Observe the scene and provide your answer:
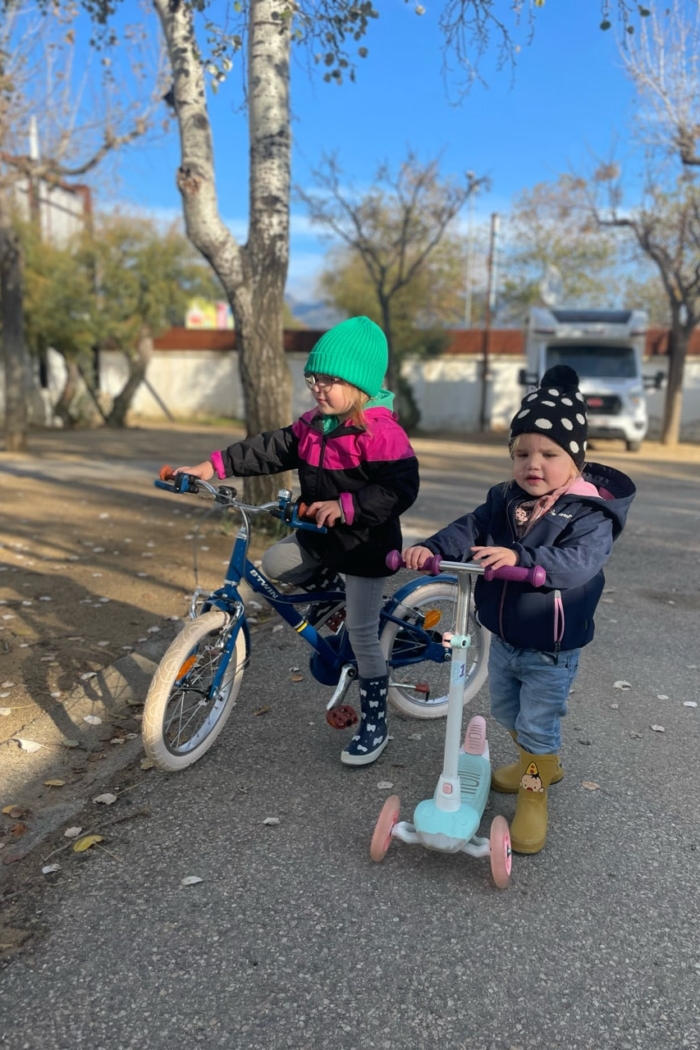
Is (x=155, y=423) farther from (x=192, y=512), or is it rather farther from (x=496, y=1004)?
A: (x=496, y=1004)

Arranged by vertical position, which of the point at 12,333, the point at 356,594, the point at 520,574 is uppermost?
the point at 12,333

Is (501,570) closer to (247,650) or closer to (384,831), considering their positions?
(384,831)

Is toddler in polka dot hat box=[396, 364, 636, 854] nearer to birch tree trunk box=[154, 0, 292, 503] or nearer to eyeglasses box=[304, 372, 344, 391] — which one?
eyeglasses box=[304, 372, 344, 391]

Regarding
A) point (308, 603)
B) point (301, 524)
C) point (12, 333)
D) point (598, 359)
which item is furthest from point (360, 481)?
point (598, 359)

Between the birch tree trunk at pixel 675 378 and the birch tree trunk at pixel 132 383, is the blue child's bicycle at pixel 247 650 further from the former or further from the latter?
the birch tree trunk at pixel 132 383

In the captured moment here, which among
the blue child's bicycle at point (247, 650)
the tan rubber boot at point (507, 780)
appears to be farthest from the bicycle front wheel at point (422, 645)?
the tan rubber boot at point (507, 780)

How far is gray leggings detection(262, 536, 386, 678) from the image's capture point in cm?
334

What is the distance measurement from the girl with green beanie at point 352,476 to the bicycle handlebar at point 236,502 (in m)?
0.06

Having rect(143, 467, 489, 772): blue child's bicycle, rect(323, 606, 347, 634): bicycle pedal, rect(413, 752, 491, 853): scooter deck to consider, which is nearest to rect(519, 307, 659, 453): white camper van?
rect(143, 467, 489, 772): blue child's bicycle

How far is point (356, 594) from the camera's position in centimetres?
334

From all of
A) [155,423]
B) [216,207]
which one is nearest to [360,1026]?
[216,207]

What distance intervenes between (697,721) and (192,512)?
5.86m

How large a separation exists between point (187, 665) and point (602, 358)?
1627 cm

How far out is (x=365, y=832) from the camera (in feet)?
9.53
